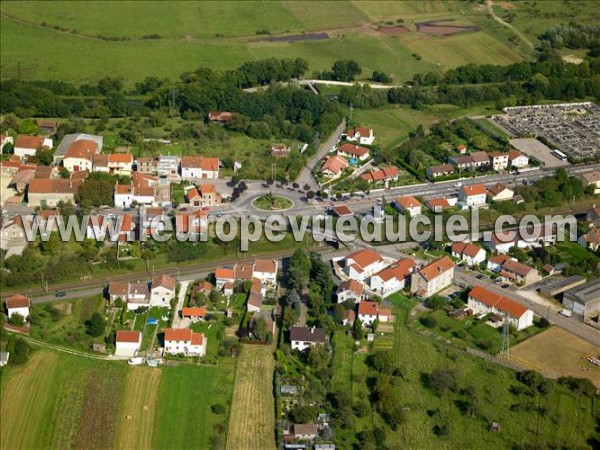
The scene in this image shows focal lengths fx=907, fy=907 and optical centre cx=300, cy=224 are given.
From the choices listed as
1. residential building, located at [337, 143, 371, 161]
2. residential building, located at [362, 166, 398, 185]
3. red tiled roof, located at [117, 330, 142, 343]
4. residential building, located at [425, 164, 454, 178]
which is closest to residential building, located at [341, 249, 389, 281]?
residential building, located at [362, 166, 398, 185]

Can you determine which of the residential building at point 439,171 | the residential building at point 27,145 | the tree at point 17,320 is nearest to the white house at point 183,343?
the tree at point 17,320

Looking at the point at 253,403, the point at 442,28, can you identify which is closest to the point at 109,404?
the point at 253,403

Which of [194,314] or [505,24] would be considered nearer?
[194,314]

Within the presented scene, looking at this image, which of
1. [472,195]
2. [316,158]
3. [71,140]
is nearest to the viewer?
[472,195]

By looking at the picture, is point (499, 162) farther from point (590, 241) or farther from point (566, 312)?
point (566, 312)

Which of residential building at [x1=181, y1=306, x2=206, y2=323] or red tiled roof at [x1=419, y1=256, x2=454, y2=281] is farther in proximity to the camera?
red tiled roof at [x1=419, y1=256, x2=454, y2=281]

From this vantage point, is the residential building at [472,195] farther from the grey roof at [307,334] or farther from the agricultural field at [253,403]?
the agricultural field at [253,403]

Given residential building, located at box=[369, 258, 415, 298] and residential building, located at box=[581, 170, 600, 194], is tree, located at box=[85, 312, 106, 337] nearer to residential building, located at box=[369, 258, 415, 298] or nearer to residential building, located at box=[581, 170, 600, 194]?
residential building, located at box=[369, 258, 415, 298]
